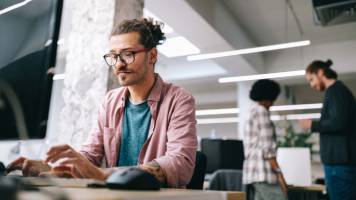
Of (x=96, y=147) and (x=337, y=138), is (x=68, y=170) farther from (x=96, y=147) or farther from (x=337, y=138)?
(x=337, y=138)

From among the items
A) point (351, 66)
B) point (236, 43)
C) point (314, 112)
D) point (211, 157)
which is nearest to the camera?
point (211, 157)

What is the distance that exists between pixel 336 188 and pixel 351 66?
14.8ft

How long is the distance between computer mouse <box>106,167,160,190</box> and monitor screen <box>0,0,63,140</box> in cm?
23

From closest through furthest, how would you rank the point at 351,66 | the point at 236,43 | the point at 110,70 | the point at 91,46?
the point at 110,70, the point at 91,46, the point at 236,43, the point at 351,66

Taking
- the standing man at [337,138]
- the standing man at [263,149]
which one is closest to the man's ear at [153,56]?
the standing man at [263,149]

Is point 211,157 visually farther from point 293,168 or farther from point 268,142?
point 268,142

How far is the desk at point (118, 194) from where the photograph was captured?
→ 1.27ft

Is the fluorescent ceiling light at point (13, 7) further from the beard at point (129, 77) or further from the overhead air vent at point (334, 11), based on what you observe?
the overhead air vent at point (334, 11)

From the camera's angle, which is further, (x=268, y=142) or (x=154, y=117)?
(x=268, y=142)

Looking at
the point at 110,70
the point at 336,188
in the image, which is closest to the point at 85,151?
the point at 110,70

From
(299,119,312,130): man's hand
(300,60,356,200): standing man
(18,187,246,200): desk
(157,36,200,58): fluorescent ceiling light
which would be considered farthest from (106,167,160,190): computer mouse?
(157,36,200,58): fluorescent ceiling light

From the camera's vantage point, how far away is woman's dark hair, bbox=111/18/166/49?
1.28 meters

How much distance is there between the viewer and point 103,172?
79 centimetres

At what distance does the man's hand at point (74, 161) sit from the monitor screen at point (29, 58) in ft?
0.19
